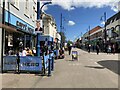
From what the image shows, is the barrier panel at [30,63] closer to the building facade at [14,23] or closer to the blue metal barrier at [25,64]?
the blue metal barrier at [25,64]

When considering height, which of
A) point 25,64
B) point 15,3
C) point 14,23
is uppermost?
point 15,3

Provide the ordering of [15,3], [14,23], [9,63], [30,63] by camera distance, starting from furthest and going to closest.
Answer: [15,3] < [14,23] < [9,63] < [30,63]

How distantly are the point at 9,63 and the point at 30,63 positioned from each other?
3.86 feet

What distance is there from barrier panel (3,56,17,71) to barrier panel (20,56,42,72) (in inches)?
16.1

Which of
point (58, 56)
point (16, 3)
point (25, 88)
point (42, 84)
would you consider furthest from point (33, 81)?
point (58, 56)

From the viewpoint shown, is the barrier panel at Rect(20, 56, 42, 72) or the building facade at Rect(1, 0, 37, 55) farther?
the building facade at Rect(1, 0, 37, 55)

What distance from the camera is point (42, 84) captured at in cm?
1041

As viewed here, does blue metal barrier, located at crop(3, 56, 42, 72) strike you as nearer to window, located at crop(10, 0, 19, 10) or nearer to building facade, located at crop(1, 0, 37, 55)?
building facade, located at crop(1, 0, 37, 55)

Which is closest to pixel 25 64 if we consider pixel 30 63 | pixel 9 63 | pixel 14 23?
pixel 30 63

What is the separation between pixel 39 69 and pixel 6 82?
3075 millimetres

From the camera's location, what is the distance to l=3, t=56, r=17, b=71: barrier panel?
13.7 metres

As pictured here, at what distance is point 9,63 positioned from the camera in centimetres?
1381

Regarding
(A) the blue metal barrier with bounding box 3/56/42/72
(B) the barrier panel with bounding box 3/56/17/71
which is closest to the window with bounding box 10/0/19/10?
(B) the barrier panel with bounding box 3/56/17/71

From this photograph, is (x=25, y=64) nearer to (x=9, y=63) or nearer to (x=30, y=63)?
(x=30, y=63)
